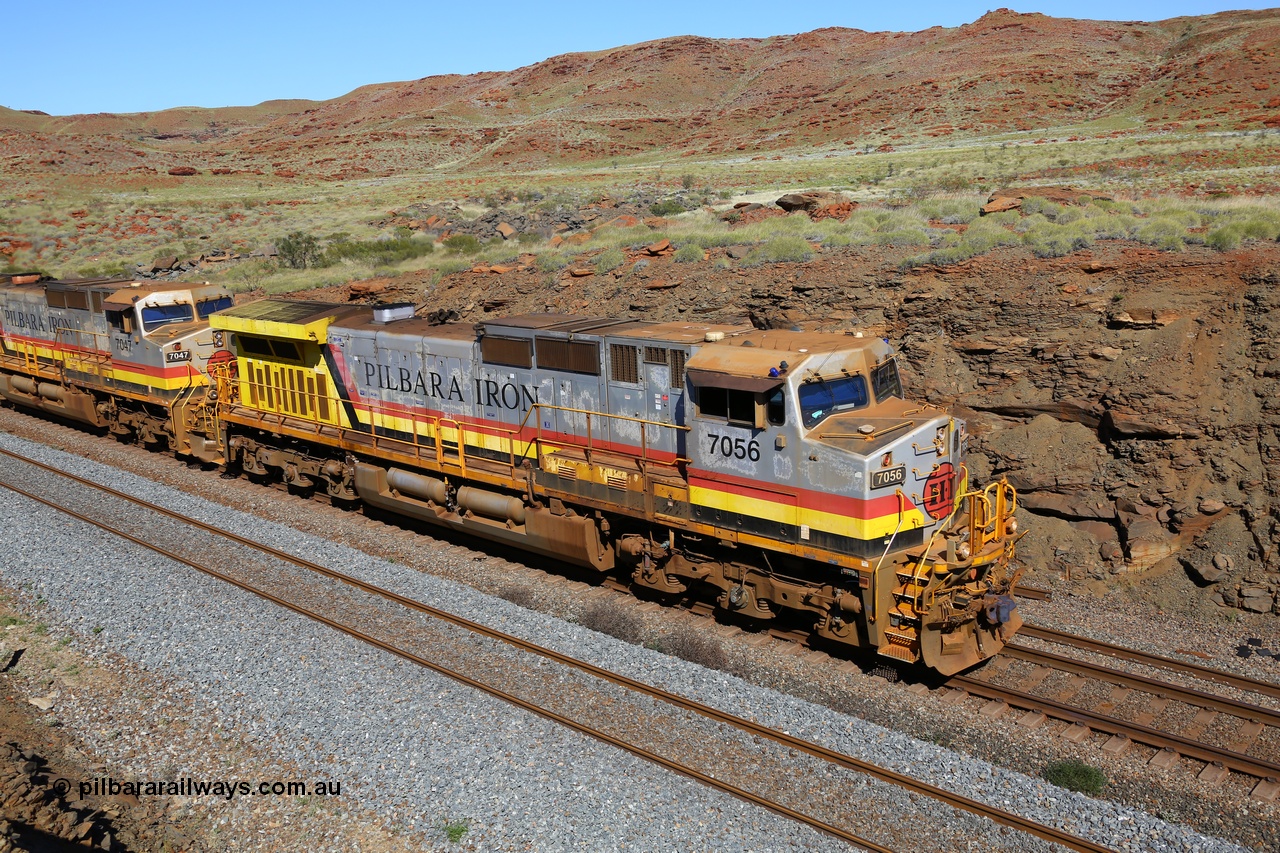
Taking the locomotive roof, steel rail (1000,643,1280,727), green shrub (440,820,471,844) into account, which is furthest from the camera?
the locomotive roof

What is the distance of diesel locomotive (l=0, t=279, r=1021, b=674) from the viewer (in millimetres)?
9750

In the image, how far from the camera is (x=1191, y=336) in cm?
1368

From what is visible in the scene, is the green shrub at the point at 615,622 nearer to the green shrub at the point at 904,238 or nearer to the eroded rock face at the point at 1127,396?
the eroded rock face at the point at 1127,396

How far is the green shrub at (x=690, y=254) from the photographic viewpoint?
71.4ft

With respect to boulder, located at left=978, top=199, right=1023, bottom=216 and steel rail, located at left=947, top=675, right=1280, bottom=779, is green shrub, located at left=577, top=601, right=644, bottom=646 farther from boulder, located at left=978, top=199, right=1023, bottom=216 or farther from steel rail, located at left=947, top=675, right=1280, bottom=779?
boulder, located at left=978, top=199, right=1023, bottom=216

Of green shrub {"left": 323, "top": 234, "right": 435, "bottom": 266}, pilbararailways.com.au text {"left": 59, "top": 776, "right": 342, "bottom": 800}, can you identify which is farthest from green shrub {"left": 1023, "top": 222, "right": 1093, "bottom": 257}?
green shrub {"left": 323, "top": 234, "right": 435, "bottom": 266}

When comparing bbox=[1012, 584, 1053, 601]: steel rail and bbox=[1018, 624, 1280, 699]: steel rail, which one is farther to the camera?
bbox=[1012, 584, 1053, 601]: steel rail

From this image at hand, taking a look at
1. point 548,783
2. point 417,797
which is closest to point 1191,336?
point 548,783

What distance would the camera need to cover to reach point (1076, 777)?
322 inches

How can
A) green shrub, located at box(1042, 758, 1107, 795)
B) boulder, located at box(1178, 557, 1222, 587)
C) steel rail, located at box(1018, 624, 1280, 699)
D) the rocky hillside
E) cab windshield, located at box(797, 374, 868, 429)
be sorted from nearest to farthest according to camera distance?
green shrub, located at box(1042, 758, 1107, 795)
steel rail, located at box(1018, 624, 1280, 699)
cab windshield, located at box(797, 374, 868, 429)
boulder, located at box(1178, 557, 1222, 587)
the rocky hillside

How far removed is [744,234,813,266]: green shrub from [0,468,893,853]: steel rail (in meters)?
12.7

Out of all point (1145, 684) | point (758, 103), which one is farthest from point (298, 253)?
point (758, 103)

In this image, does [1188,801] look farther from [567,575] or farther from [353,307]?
[353,307]

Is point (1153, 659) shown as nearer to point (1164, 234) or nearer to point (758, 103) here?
point (1164, 234)
